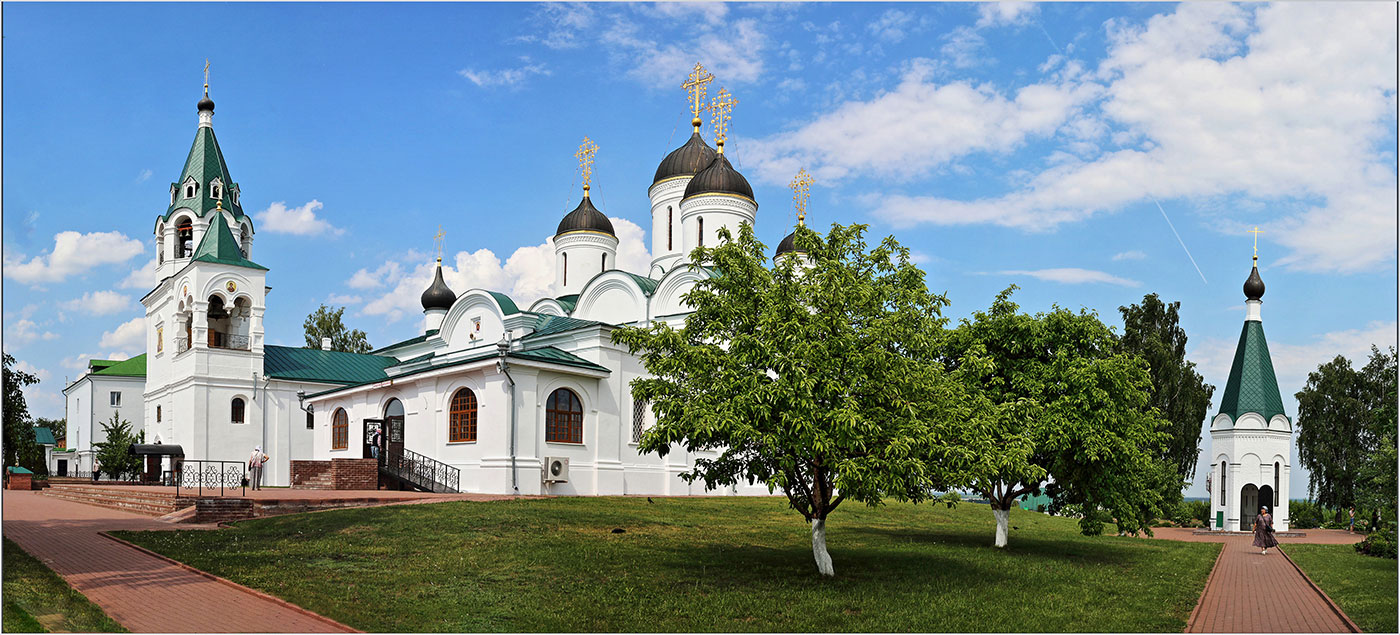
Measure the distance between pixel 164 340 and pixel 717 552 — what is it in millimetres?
30002

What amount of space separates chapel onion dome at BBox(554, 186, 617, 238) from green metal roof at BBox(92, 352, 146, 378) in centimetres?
2822

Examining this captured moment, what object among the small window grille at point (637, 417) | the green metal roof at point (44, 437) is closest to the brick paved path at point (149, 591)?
the small window grille at point (637, 417)

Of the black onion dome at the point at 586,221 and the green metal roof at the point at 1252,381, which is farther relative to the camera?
the black onion dome at the point at 586,221

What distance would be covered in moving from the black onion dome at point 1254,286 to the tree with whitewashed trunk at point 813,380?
30.7 m

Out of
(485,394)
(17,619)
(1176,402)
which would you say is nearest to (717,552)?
(17,619)

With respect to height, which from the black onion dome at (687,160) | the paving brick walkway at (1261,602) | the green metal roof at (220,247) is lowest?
the paving brick walkway at (1261,602)

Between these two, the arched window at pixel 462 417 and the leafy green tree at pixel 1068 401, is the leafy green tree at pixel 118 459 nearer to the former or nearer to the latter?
the arched window at pixel 462 417

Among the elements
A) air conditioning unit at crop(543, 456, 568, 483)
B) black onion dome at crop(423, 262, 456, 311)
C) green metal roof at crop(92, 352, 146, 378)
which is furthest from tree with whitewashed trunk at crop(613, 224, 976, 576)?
green metal roof at crop(92, 352, 146, 378)

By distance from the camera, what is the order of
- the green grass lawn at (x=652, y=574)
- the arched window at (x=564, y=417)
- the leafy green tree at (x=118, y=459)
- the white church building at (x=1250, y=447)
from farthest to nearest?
the white church building at (x=1250, y=447), the leafy green tree at (x=118, y=459), the arched window at (x=564, y=417), the green grass lawn at (x=652, y=574)

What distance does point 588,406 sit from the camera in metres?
29.1

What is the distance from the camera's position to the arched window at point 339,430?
109ft

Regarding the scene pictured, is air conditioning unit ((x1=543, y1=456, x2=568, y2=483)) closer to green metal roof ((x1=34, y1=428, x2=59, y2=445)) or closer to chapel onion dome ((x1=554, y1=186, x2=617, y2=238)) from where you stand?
chapel onion dome ((x1=554, y1=186, x2=617, y2=238))

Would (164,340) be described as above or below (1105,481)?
above

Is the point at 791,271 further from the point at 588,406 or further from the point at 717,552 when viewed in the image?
the point at 588,406
